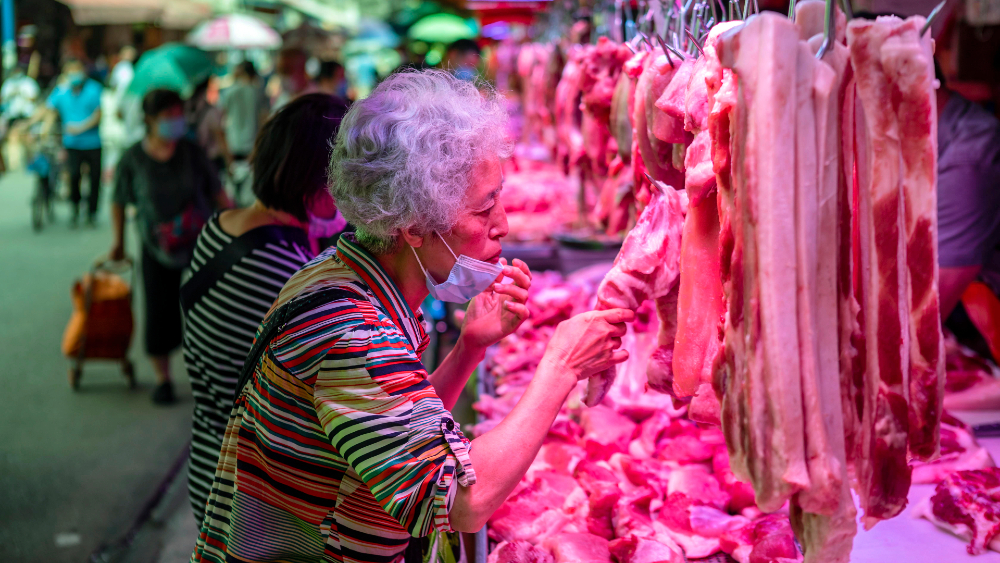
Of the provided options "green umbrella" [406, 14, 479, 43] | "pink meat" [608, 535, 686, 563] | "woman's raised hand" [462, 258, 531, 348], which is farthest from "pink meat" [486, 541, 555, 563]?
"green umbrella" [406, 14, 479, 43]

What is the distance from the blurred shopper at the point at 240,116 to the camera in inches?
388

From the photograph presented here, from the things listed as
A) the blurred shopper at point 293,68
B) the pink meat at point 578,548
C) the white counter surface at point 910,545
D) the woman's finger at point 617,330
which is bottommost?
the pink meat at point 578,548

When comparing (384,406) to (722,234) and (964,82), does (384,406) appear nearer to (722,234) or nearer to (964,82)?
(722,234)

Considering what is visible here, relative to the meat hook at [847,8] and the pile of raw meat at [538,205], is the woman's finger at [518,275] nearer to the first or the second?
the meat hook at [847,8]

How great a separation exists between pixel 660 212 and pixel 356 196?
0.73 m

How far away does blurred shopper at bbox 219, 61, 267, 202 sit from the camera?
32.3ft

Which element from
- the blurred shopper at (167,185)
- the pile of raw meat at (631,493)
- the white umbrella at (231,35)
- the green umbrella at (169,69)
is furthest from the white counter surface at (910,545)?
the white umbrella at (231,35)

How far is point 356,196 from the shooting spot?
1565mm

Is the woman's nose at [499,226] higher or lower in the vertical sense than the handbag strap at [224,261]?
higher

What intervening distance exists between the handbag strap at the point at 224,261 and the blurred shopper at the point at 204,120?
7647 mm

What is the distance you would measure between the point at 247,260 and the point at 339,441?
105 centimetres

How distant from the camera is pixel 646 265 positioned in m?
1.80

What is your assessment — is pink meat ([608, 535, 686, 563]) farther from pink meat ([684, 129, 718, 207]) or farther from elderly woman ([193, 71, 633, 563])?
pink meat ([684, 129, 718, 207])

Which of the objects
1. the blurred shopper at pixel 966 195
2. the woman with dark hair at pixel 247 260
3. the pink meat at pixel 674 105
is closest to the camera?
the pink meat at pixel 674 105
